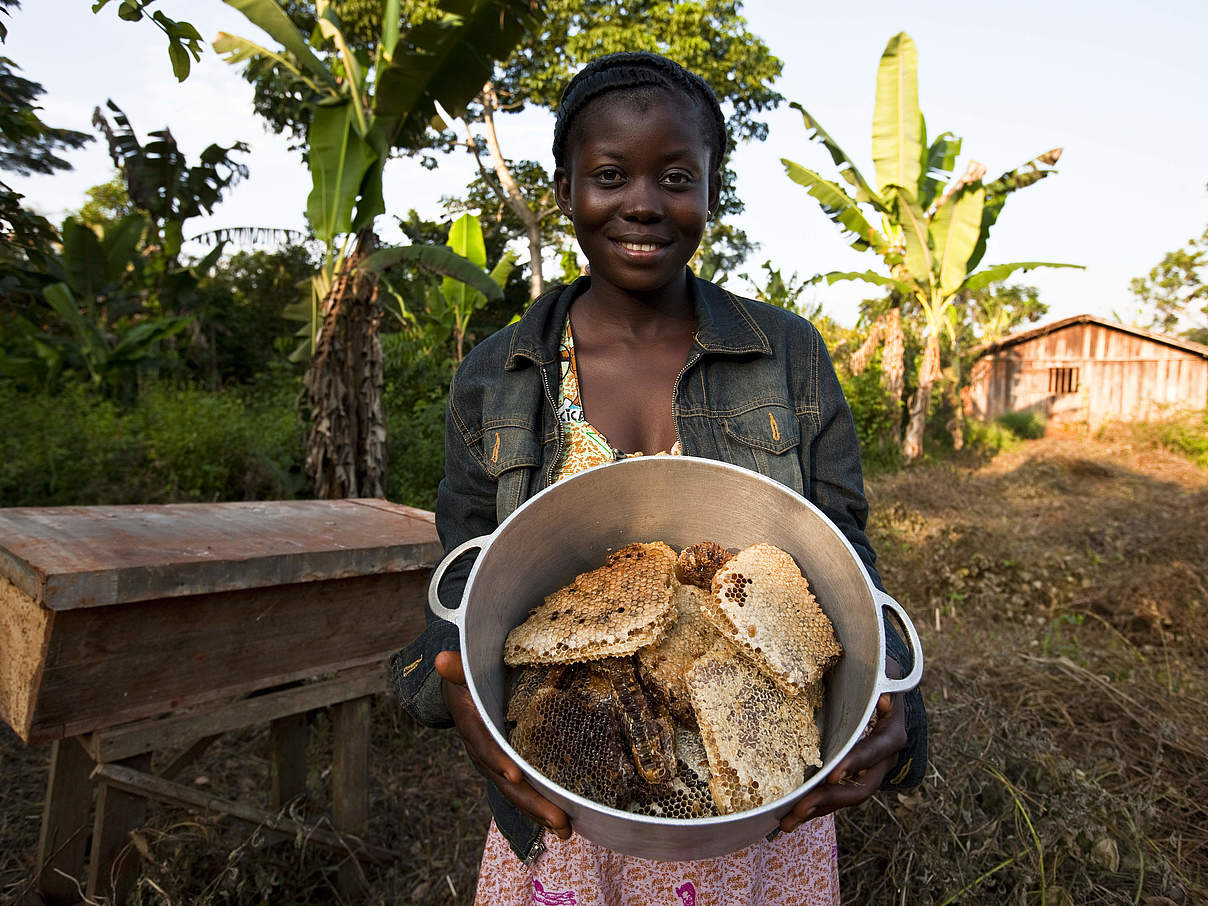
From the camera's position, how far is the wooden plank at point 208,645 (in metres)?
1.63

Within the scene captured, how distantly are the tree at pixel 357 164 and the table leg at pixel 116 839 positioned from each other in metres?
3.31

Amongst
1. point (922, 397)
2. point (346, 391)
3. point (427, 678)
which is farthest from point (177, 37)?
point (922, 397)

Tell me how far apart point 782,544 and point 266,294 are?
16.1 metres

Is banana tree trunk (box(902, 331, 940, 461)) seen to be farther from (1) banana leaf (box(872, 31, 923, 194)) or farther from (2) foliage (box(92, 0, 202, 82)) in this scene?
(2) foliage (box(92, 0, 202, 82))

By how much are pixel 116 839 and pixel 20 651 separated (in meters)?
0.61

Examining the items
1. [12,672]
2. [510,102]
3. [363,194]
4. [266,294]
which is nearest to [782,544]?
[12,672]

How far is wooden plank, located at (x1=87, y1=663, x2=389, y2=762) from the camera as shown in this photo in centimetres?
181

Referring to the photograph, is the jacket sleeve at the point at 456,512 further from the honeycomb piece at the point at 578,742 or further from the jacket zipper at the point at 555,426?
the honeycomb piece at the point at 578,742

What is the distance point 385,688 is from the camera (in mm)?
2377

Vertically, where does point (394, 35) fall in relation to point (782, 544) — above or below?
above

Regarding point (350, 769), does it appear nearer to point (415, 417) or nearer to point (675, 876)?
point (675, 876)

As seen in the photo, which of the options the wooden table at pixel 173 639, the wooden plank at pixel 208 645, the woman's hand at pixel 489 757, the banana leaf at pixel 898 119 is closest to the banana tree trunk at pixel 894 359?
the banana leaf at pixel 898 119

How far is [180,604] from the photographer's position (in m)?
1.76

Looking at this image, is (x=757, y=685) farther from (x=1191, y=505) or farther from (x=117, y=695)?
(x=1191, y=505)
